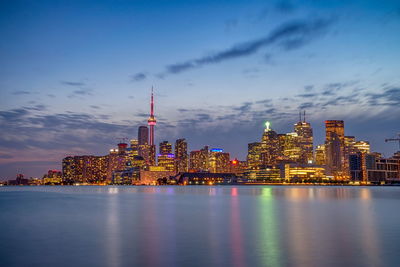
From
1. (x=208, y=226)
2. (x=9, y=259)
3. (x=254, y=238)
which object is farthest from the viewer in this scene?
(x=208, y=226)

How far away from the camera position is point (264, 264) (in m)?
19.9

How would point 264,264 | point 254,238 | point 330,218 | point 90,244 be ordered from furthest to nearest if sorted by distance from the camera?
point 330,218 → point 254,238 → point 90,244 → point 264,264

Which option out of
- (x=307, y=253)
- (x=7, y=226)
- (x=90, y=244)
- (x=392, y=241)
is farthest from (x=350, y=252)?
(x=7, y=226)

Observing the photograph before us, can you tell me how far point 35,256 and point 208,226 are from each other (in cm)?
1718

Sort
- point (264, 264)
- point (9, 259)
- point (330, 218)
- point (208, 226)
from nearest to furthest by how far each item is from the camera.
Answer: point (264, 264) → point (9, 259) → point (208, 226) → point (330, 218)

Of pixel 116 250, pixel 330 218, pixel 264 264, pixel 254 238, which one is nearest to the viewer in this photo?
pixel 264 264

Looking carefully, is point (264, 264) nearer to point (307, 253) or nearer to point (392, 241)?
point (307, 253)

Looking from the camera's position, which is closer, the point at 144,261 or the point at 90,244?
the point at 144,261

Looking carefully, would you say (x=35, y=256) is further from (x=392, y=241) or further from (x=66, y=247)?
(x=392, y=241)

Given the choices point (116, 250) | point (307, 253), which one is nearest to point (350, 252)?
point (307, 253)

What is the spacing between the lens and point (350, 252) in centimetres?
2300

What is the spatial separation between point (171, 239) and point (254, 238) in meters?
5.89

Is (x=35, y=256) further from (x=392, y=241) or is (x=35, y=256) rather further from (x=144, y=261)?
(x=392, y=241)

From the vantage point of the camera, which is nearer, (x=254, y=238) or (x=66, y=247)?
(x=66, y=247)
